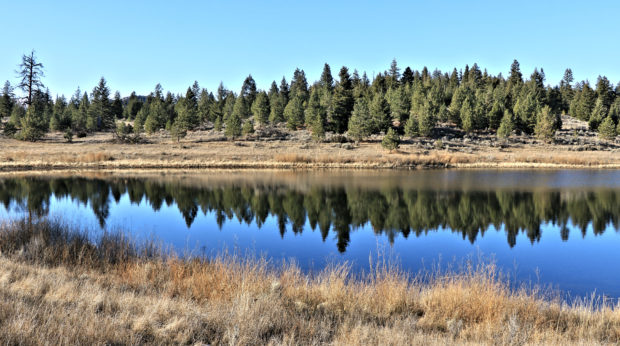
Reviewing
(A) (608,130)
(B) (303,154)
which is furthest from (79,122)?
(A) (608,130)

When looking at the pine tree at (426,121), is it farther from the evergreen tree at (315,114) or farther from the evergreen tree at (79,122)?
the evergreen tree at (79,122)

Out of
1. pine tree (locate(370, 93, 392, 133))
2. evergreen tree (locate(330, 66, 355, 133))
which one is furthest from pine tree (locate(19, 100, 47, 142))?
pine tree (locate(370, 93, 392, 133))

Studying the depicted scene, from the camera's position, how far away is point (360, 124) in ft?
244

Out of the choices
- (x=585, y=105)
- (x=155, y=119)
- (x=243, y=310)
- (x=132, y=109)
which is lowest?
(x=243, y=310)

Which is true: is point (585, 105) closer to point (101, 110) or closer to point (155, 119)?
point (155, 119)

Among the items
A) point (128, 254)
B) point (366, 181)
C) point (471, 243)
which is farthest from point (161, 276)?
point (366, 181)

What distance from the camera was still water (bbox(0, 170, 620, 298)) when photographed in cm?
1506

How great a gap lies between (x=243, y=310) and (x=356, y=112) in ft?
235

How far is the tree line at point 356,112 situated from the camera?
79625mm

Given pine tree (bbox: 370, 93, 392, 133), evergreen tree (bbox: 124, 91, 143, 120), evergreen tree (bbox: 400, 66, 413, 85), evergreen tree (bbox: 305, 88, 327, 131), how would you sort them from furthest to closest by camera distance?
1. evergreen tree (bbox: 400, 66, 413, 85)
2. evergreen tree (bbox: 124, 91, 143, 120)
3. pine tree (bbox: 370, 93, 392, 133)
4. evergreen tree (bbox: 305, 88, 327, 131)

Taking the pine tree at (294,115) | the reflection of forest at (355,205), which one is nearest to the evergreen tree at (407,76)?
the pine tree at (294,115)

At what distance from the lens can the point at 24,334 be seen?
5125mm

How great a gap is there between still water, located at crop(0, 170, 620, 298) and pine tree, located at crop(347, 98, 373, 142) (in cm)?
3287

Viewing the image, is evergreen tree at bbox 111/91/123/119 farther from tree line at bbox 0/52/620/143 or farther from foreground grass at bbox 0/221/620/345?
foreground grass at bbox 0/221/620/345
